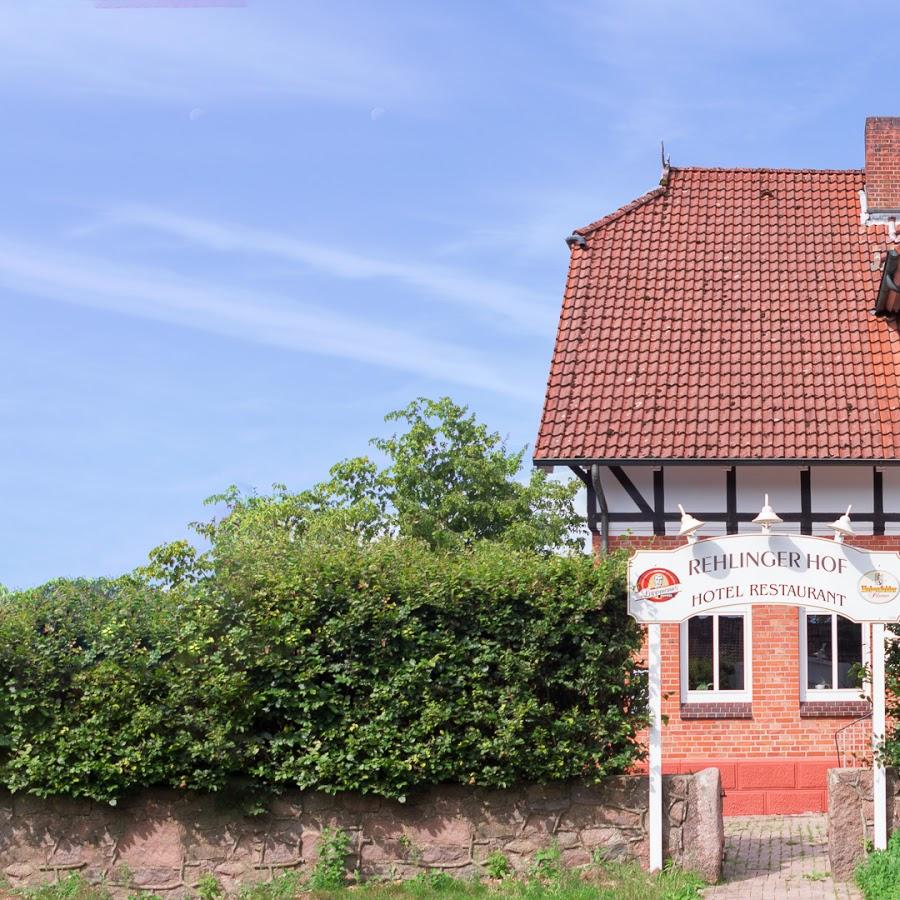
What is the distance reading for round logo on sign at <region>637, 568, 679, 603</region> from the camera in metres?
11.3

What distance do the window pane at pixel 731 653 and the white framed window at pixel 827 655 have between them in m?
0.74

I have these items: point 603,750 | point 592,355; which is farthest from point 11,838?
point 592,355

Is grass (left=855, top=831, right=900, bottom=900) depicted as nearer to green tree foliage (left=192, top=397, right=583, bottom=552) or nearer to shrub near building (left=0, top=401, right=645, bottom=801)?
shrub near building (left=0, top=401, right=645, bottom=801)

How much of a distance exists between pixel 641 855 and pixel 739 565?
2596 mm

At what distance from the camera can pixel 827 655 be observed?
16.5m

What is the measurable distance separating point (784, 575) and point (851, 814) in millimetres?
2084

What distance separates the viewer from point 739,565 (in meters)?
11.6

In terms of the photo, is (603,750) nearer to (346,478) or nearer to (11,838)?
(11,838)

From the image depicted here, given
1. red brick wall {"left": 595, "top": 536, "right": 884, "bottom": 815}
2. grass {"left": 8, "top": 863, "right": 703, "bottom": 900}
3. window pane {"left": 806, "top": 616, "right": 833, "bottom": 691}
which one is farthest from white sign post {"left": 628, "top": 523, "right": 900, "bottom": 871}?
window pane {"left": 806, "top": 616, "right": 833, "bottom": 691}

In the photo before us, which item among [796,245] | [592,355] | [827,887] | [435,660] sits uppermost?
[796,245]

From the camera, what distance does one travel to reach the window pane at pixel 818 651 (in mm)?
16406

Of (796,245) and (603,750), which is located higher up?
(796,245)

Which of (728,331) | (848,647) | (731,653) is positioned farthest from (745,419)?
(848,647)

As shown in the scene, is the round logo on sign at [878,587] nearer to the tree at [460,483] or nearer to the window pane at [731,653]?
the window pane at [731,653]
